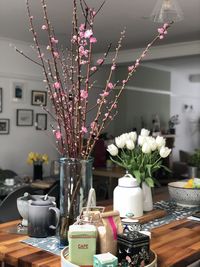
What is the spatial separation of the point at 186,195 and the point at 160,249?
0.84 meters

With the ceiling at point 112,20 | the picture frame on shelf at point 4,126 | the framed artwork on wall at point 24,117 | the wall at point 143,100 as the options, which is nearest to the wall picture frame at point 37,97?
the framed artwork on wall at point 24,117

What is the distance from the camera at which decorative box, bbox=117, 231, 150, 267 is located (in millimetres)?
1253

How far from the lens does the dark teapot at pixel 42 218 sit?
163 cm

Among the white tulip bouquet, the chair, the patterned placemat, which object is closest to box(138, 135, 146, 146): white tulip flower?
the white tulip bouquet

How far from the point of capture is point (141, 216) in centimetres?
198

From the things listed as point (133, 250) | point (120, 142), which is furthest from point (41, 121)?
point (133, 250)

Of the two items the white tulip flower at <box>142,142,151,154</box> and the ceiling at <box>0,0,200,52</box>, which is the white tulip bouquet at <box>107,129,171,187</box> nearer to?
the white tulip flower at <box>142,142,151,154</box>

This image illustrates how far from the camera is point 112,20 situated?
4.14m

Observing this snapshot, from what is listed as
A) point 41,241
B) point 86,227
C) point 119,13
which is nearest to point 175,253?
point 86,227

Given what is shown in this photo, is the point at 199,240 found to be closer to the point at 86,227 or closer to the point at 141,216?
the point at 141,216

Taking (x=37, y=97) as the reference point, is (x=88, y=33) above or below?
below

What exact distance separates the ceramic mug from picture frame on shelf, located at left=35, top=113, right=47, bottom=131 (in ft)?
13.9

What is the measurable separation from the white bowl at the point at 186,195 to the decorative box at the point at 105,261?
1.21 m

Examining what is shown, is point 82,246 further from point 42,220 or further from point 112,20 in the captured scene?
point 112,20
